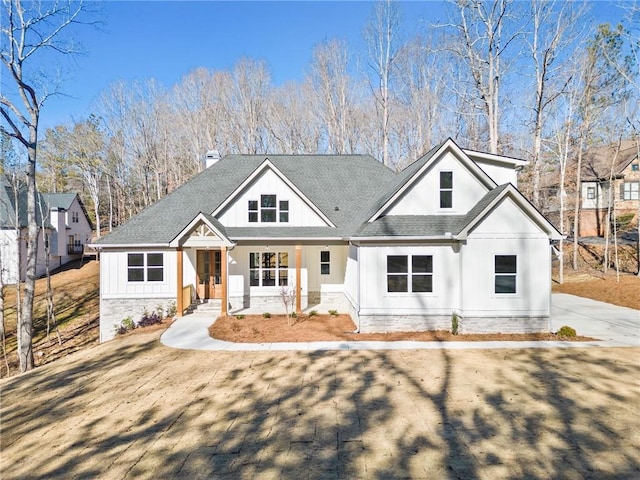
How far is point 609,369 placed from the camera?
8.66 metres

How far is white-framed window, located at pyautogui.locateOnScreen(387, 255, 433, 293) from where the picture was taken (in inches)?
476

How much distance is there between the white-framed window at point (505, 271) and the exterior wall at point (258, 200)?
760 cm

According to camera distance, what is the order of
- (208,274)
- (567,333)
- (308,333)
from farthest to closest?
(208,274) → (308,333) → (567,333)

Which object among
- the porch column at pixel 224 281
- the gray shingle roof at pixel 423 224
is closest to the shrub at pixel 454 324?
the gray shingle roof at pixel 423 224

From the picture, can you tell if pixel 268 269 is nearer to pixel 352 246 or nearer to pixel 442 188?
pixel 352 246

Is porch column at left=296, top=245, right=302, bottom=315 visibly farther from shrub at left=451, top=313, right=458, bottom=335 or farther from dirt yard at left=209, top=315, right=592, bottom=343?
shrub at left=451, top=313, right=458, bottom=335

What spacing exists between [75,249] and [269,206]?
26.5 m

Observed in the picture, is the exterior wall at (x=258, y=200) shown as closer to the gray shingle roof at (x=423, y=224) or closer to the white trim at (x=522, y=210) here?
the gray shingle roof at (x=423, y=224)

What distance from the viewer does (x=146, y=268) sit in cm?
1500

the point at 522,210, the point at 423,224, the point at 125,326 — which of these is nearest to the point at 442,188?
the point at 423,224

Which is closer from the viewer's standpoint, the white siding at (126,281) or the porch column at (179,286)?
the porch column at (179,286)

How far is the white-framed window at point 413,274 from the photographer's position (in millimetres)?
12086

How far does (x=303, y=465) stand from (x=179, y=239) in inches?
408

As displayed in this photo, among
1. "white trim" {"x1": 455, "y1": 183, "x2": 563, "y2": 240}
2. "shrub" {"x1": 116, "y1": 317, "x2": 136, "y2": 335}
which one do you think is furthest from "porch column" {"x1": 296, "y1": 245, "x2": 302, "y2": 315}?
"shrub" {"x1": 116, "y1": 317, "x2": 136, "y2": 335}
